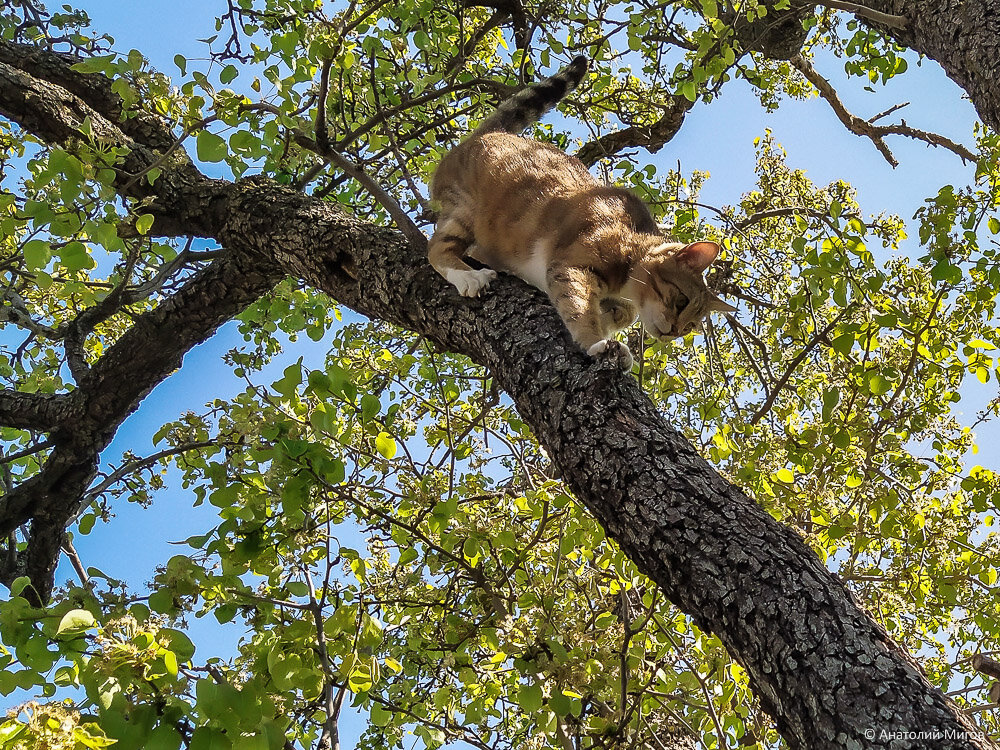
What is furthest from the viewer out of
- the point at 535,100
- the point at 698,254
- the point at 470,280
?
the point at 535,100

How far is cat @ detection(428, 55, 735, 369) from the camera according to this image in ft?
12.3

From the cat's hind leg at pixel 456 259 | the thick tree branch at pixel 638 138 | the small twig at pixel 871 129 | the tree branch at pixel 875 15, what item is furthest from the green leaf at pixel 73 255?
the small twig at pixel 871 129

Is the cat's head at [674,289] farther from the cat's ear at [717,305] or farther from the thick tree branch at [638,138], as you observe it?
the thick tree branch at [638,138]

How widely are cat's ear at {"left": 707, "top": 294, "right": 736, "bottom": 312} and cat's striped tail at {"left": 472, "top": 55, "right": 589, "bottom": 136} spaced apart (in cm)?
155

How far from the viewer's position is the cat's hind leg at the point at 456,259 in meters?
2.92

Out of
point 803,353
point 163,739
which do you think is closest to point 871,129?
point 803,353

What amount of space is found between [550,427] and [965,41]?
261 cm

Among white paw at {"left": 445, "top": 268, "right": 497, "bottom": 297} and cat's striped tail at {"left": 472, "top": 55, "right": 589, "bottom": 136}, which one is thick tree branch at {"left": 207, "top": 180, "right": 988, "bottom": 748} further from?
cat's striped tail at {"left": 472, "top": 55, "right": 589, "bottom": 136}

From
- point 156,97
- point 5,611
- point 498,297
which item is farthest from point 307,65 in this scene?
point 5,611

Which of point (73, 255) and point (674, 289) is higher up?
point (674, 289)

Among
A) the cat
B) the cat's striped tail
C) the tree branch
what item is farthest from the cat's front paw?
the cat's striped tail

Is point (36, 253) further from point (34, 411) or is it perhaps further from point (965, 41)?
point (965, 41)

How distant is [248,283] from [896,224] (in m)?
3.92

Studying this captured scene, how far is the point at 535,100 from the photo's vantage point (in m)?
4.46
